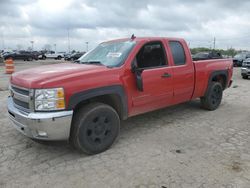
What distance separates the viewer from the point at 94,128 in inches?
148

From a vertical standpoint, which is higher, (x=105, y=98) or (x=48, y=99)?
(x=48, y=99)

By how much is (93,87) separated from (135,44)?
4.33 ft

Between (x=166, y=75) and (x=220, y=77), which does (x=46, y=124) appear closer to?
(x=166, y=75)

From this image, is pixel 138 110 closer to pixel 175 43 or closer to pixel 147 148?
pixel 147 148

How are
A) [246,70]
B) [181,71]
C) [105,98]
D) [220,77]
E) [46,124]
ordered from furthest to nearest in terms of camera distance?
[246,70] → [220,77] → [181,71] → [105,98] → [46,124]

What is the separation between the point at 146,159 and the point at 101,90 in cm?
127

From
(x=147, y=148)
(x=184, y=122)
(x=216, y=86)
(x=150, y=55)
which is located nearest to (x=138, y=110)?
(x=147, y=148)

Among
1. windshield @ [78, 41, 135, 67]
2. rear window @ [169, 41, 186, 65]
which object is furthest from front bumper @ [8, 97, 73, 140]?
rear window @ [169, 41, 186, 65]

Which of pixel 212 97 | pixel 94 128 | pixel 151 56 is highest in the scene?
pixel 151 56

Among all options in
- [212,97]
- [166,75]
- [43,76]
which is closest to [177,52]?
[166,75]

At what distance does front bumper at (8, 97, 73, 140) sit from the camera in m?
3.23

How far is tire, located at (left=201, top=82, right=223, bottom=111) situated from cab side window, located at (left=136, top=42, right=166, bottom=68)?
2025 millimetres

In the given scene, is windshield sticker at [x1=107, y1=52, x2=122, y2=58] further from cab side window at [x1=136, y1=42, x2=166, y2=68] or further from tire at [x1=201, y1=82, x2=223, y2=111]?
tire at [x1=201, y1=82, x2=223, y2=111]

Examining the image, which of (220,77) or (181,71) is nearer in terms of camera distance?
(181,71)
